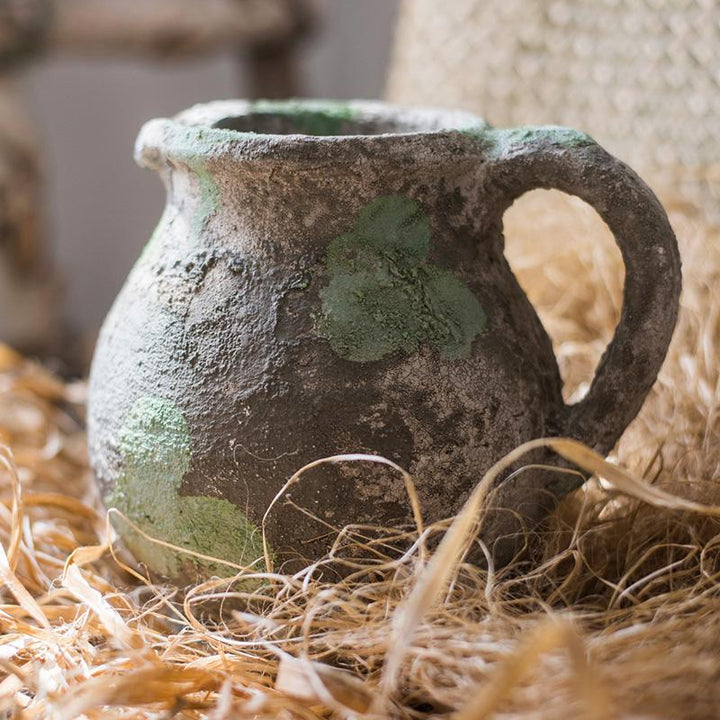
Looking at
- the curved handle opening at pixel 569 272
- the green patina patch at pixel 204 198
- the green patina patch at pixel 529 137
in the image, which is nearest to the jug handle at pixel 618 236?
the green patina patch at pixel 529 137

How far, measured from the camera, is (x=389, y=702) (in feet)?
1.74

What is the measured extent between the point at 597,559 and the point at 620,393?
0.11 metres

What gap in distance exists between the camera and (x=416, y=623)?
470 millimetres

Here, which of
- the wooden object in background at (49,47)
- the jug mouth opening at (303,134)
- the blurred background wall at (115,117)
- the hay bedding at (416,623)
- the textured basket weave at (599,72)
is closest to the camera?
the hay bedding at (416,623)

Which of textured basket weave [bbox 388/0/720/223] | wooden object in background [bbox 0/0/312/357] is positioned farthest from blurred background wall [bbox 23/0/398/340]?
textured basket weave [bbox 388/0/720/223]

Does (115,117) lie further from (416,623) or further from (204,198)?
(416,623)

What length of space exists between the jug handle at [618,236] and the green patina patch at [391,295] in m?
0.07

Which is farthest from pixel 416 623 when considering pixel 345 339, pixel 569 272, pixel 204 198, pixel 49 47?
pixel 49 47

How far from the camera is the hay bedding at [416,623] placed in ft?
1.57

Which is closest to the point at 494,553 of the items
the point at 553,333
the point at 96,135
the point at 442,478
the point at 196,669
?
the point at 442,478

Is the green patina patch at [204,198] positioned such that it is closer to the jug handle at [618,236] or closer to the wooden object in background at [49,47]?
the jug handle at [618,236]

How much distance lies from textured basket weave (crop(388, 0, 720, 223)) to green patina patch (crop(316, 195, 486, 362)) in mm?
495

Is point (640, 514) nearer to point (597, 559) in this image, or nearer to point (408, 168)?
point (597, 559)

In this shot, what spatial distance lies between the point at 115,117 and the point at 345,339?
176cm
